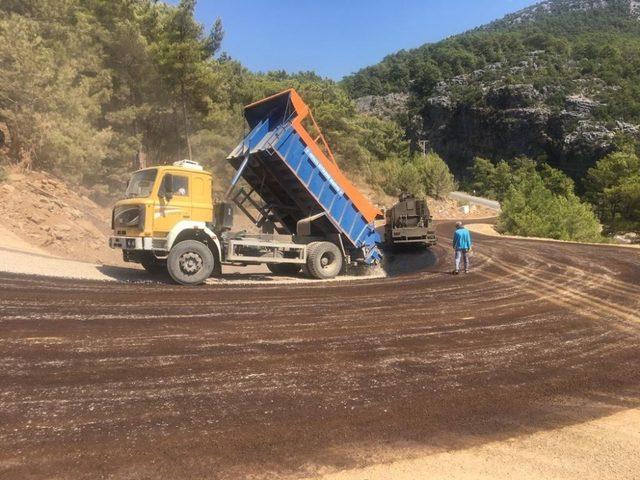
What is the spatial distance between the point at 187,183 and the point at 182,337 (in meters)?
5.14

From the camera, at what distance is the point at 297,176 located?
11.0 meters

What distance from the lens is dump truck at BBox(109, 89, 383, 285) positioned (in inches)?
383

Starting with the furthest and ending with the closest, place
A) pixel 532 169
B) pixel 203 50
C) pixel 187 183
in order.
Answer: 1. pixel 532 169
2. pixel 203 50
3. pixel 187 183

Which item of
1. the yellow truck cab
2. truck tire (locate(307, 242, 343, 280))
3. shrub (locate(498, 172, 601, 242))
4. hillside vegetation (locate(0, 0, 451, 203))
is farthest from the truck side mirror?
shrub (locate(498, 172, 601, 242))

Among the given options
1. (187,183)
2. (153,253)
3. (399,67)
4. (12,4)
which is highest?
(399,67)

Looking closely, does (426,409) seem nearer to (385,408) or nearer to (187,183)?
(385,408)

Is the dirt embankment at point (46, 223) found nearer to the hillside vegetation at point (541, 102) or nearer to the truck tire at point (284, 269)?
the truck tire at point (284, 269)

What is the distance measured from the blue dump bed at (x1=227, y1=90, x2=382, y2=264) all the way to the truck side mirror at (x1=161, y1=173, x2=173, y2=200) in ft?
6.00

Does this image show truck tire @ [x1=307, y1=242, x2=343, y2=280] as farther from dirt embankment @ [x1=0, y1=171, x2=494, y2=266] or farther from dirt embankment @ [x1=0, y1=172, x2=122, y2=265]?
dirt embankment @ [x1=0, y1=172, x2=122, y2=265]

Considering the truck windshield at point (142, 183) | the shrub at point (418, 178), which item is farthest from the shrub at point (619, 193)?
the truck windshield at point (142, 183)

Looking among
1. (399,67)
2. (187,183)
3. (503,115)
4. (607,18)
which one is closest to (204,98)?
(187,183)

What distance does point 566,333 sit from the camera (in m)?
6.61

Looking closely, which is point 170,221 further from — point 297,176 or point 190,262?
point 297,176

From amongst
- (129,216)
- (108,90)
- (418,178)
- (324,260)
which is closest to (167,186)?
(129,216)
